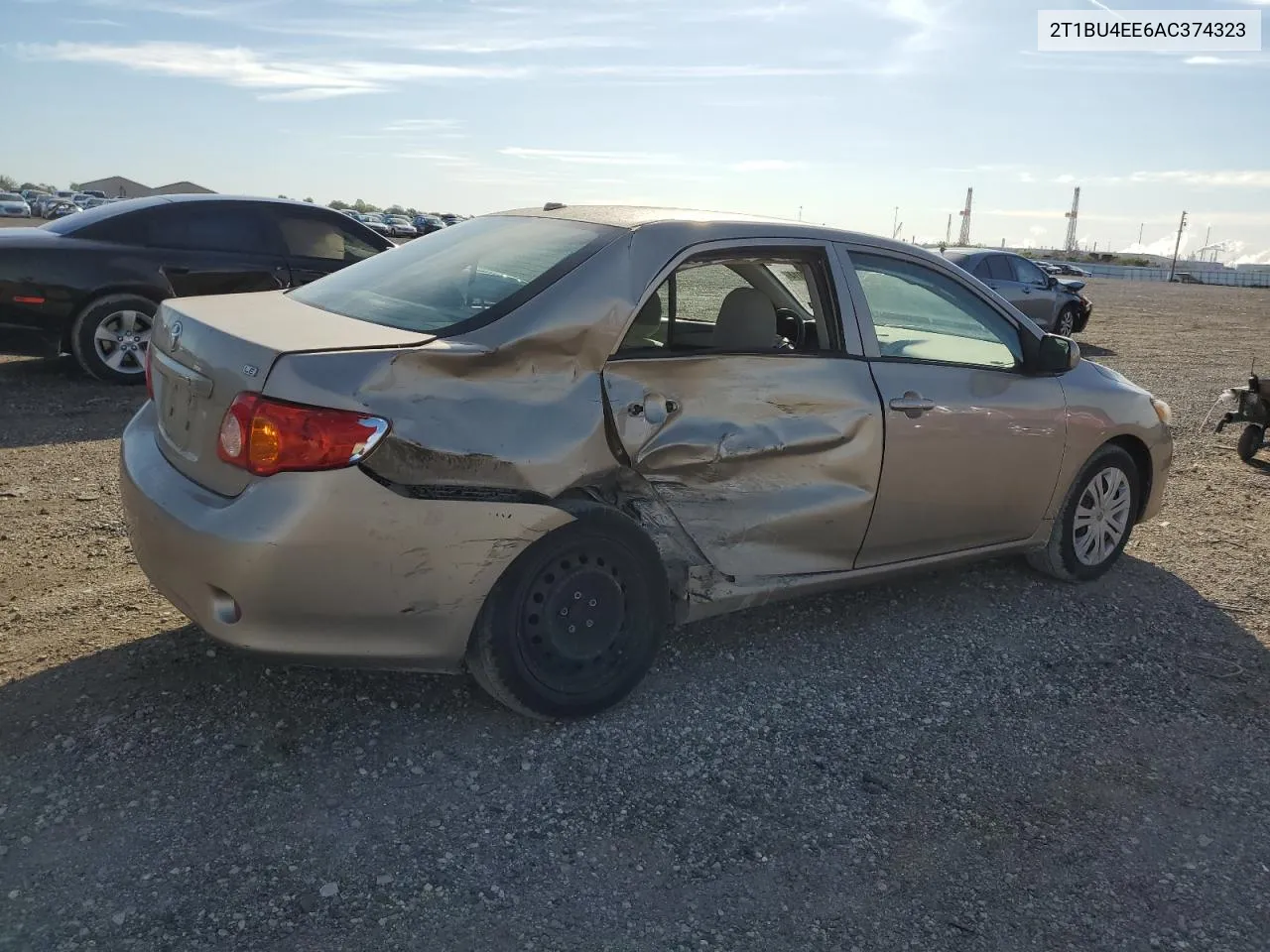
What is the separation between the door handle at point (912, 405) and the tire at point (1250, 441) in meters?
5.42

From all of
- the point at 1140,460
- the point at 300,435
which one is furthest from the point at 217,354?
the point at 1140,460

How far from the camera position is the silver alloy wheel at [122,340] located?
Result: 8.45 meters

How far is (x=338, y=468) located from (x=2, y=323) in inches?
254

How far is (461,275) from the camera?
3771 mm

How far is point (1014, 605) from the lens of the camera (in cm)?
493

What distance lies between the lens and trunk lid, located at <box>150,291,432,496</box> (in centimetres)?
305

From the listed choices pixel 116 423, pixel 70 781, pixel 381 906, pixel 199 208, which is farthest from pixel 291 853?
pixel 199 208

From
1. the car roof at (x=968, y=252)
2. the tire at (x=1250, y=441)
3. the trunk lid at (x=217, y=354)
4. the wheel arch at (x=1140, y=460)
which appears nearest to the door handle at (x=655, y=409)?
the trunk lid at (x=217, y=354)

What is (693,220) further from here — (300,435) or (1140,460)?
(1140,460)

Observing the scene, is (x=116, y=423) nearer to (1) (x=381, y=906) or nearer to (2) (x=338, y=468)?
(2) (x=338, y=468)

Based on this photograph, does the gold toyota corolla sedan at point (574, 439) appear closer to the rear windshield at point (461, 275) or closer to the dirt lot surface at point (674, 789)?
the rear windshield at point (461, 275)

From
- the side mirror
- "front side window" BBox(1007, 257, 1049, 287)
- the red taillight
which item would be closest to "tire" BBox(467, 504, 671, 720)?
the red taillight

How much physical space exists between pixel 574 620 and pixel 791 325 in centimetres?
161

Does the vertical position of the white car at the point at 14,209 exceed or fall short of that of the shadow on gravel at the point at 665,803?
it exceeds it
